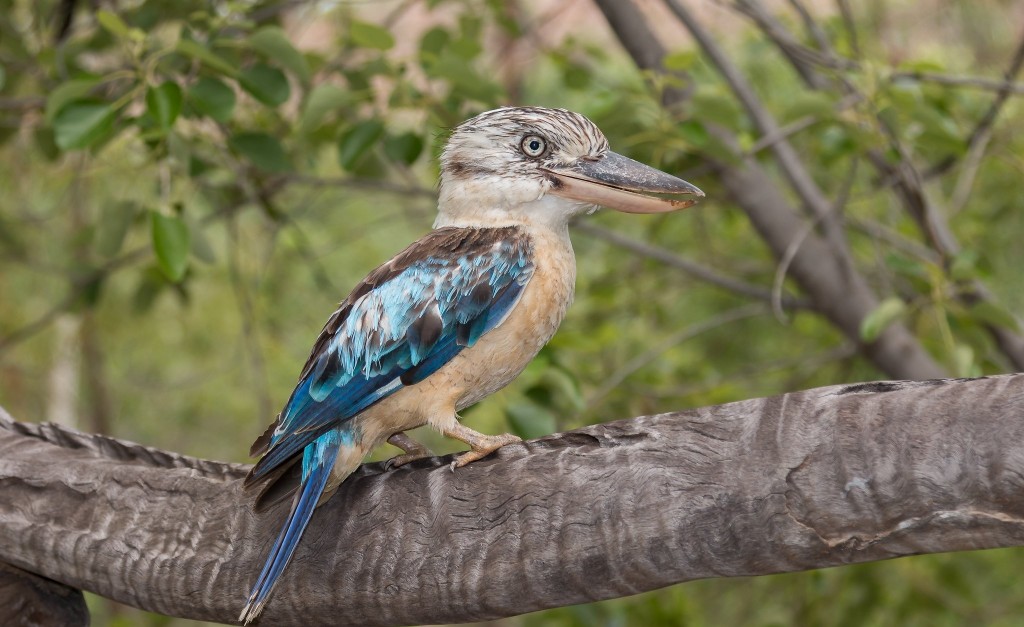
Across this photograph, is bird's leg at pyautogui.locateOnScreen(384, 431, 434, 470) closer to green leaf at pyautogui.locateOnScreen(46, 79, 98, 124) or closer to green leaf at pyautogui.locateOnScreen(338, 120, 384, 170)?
green leaf at pyautogui.locateOnScreen(338, 120, 384, 170)

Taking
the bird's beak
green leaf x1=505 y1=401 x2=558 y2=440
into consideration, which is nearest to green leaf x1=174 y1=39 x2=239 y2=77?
the bird's beak

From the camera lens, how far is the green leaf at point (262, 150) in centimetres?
320

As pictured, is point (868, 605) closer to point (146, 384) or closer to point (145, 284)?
point (145, 284)

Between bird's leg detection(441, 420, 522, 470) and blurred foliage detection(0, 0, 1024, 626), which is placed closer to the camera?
bird's leg detection(441, 420, 522, 470)

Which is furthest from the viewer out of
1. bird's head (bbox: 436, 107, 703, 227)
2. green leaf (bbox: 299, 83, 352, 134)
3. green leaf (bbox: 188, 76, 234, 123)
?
green leaf (bbox: 299, 83, 352, 134)

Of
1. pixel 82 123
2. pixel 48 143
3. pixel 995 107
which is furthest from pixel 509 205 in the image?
pixel 48 143

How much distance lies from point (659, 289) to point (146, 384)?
2.71 m

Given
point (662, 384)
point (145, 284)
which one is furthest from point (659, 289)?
point (145, 284)

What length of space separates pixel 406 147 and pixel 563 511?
1.67 metres

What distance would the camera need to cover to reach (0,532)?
2.47 m

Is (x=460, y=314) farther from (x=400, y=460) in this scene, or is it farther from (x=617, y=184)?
(x=617, y=184)

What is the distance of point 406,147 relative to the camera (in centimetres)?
337

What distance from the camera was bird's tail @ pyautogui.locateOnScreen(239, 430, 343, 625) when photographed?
82.6 inches

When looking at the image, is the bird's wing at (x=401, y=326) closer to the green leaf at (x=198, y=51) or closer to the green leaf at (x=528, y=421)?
the green leaf at (x=528, y=421)
